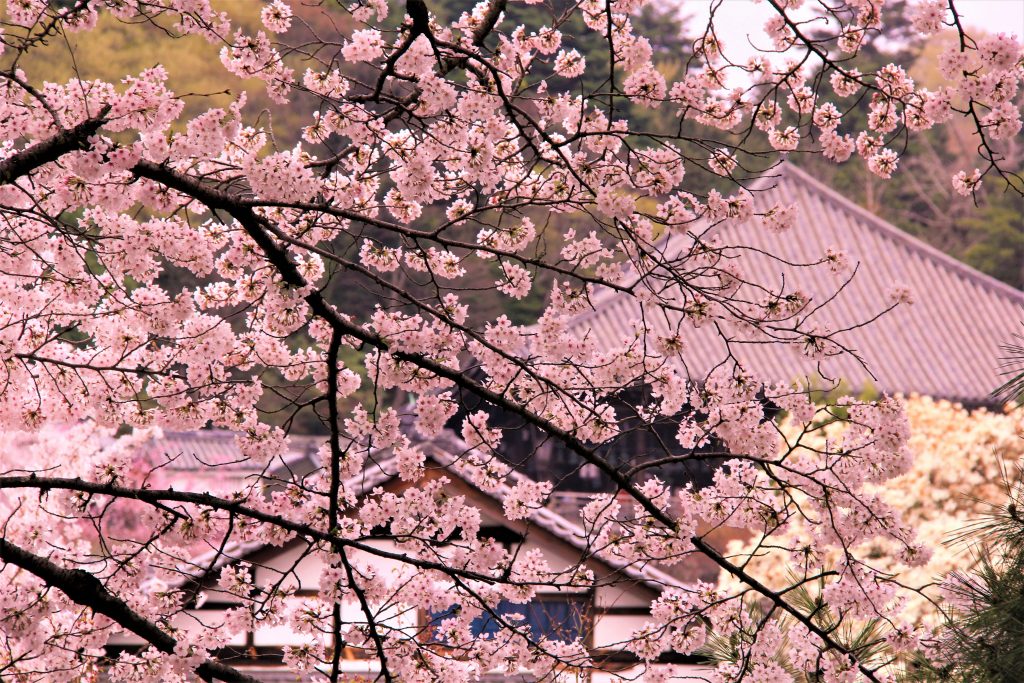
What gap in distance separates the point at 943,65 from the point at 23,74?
8.75 ft

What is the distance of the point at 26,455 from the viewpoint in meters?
16.3

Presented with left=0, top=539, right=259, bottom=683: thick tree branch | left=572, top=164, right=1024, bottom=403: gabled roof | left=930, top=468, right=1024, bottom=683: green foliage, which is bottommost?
left=930, top=468, right=1024, bottom=683: green foliage

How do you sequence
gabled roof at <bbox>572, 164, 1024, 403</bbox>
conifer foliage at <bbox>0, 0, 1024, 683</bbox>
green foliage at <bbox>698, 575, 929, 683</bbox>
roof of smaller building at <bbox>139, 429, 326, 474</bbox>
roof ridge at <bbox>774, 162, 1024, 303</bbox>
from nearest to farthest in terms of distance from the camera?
conifer foliage at <bbox>0, 0, 1024, 683</bbox> < green foliage at <bbox>698, 575, 929, 683</bbox> < gabled roof at <bbox>572, 164, 1024, 403</bbox> < roof ridge at <bbox>774, 162, 1024, 303</bbox> < roof of smaller building at <bbox>139, 429, 326, 474</bbox>

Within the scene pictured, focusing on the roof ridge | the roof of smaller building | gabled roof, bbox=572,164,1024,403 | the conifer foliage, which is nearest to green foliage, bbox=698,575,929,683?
the conifer foliage

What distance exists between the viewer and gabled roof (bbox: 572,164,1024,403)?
2142 centimetres

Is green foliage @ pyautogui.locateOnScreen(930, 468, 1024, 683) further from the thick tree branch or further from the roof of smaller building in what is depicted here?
the roof of smaller building

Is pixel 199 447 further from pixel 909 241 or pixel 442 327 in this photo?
pixel 442 327

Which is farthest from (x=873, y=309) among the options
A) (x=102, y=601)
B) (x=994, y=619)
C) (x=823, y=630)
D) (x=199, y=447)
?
(x=102, y=601)

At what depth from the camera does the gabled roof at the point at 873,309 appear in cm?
2142

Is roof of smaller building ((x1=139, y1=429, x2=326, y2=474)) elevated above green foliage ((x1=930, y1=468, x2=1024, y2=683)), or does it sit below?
above

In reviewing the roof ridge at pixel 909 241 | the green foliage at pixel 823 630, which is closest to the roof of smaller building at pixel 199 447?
the roof ridge at pixel 909 241

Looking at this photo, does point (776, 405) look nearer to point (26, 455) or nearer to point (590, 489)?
point (26, 455)

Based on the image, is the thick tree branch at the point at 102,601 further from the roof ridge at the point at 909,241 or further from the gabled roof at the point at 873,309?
the roof ridge at the point at 909,241

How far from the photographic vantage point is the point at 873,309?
23766 mm
